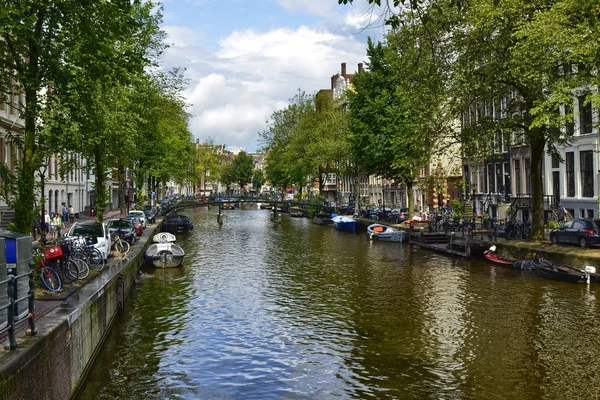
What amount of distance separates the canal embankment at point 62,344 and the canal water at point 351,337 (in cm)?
74

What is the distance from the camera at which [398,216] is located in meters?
59.6

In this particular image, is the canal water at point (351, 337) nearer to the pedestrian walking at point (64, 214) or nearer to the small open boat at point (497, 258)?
the small open boat at point (497, 258)

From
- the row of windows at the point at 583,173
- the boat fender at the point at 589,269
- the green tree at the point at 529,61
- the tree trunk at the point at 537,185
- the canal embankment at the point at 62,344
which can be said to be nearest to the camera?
the canal embankment at the point at 62,344

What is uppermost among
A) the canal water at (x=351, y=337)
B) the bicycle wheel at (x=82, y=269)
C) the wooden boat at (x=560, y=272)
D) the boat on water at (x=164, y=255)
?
the bicycle wheel at (x=82, y=269)

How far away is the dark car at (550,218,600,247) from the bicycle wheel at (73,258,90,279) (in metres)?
23.6

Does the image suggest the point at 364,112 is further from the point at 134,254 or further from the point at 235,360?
the point at 235,360

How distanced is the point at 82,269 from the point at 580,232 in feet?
78.3

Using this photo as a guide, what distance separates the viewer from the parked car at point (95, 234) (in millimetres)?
25669

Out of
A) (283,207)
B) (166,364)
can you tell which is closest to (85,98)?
(166,364)

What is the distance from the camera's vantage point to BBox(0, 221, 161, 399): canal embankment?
30.1ft

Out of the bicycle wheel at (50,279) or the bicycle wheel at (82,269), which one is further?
the bicycle wheel at (82,269)

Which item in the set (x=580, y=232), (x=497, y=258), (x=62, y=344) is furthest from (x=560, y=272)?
(x=62, y=344)

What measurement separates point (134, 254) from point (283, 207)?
74.3m

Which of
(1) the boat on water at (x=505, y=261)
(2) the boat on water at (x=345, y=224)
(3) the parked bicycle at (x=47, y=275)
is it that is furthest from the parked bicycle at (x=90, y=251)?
(2) the boat on water at (x=345, y=224)
